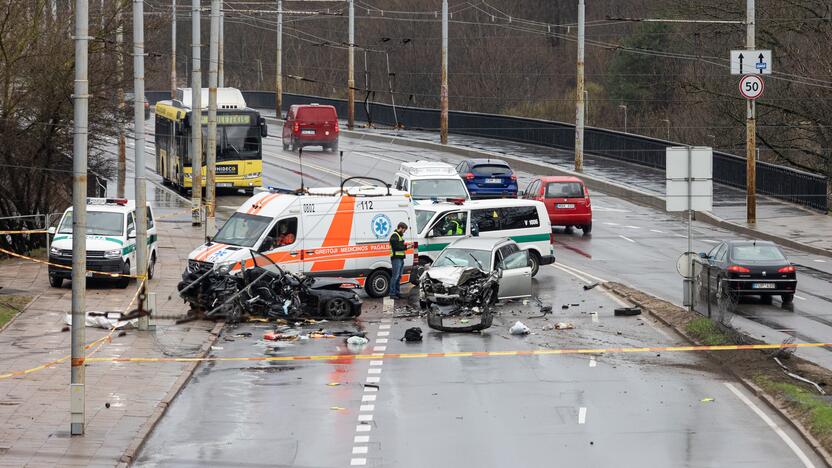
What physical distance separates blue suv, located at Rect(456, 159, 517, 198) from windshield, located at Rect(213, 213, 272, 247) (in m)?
17.4

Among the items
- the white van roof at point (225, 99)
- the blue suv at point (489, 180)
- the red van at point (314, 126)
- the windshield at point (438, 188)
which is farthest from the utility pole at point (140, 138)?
the red van at point (314, 126)

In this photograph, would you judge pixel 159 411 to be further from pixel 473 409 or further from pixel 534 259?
pixel 534 259

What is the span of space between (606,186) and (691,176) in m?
26.0

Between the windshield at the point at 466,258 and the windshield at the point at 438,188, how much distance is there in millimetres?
11890

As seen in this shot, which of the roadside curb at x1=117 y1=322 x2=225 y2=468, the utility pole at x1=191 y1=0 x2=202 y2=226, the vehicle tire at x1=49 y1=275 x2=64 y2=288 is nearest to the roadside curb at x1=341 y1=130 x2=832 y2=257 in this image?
Answer: the utility pole at x1=191 y1=0 x2=202 y2=226

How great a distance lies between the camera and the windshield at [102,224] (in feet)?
99.6

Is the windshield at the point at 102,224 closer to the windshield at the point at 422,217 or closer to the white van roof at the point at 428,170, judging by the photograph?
the windshield at the point at 422,217

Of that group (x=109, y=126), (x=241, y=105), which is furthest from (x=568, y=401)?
(x=241, y=105)

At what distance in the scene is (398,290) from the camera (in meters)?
28.8

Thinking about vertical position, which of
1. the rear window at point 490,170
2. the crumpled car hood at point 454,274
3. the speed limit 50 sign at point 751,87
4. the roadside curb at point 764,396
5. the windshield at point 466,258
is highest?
the speed limit 50 sign at point 751,87

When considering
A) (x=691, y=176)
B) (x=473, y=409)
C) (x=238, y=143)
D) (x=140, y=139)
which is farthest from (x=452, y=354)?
(x=238, y=143)

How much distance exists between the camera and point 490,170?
46.1 meters

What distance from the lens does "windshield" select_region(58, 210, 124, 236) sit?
3034 cm

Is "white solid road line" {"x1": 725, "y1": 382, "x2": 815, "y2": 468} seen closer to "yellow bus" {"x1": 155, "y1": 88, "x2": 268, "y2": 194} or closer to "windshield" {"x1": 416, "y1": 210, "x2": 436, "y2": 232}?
"windshield" {"x1": 416, "y1": 210, "x2": 436, "y2": 232}
